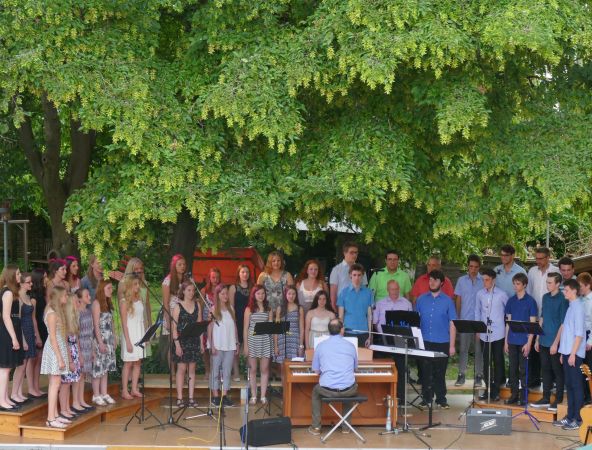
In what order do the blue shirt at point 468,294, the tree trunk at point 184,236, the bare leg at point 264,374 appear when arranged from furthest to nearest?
1. the tree trunk at point 184,236
2. the blue shirt at point 468,294
3. the bare leg at point 264,374

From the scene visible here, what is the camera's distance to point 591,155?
40.0 ft

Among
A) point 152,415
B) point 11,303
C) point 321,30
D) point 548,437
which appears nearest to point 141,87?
point 321,30

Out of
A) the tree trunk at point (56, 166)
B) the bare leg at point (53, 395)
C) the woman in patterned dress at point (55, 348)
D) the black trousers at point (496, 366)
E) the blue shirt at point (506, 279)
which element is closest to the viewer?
the woman in patterned dress at point (55, 348)

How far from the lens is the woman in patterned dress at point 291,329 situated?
41.7 ft

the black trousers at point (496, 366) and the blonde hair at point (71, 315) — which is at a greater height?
the blonde hair at point (71, 315)

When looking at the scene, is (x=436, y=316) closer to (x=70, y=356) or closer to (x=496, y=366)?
(x=496, y=366)

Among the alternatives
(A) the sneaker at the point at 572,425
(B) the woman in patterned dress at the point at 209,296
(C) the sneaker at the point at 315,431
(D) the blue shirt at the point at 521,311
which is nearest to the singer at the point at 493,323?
(D) the blue shirt at the point at 521,311

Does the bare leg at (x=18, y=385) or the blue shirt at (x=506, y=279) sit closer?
the bare leg at (x=18, y=385)

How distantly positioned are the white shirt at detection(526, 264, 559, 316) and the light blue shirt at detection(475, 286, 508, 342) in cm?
44

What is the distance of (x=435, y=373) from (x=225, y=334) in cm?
291

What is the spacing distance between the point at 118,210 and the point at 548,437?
20.0ft

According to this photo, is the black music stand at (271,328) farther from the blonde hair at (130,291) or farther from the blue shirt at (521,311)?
the blue shirt at (521,311)

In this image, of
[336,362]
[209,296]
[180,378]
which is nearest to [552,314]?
[336,362]

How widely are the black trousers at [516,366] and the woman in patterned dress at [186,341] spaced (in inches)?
165
